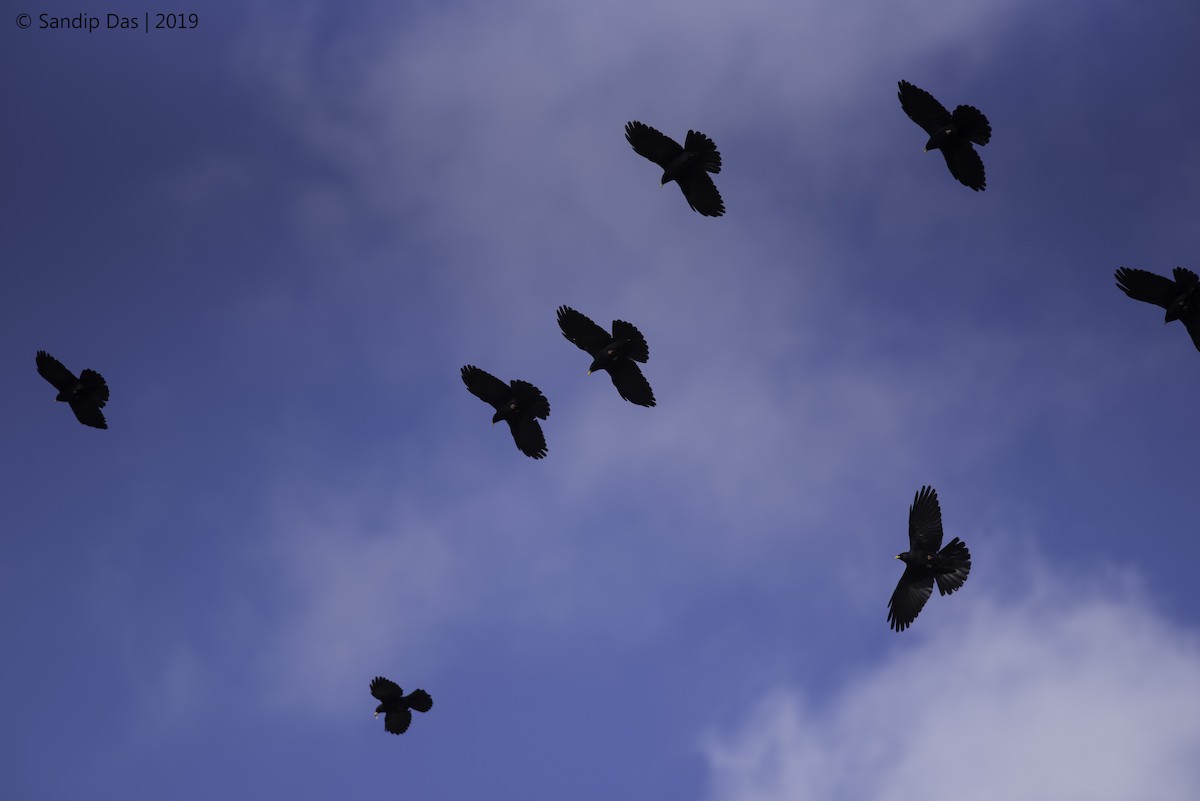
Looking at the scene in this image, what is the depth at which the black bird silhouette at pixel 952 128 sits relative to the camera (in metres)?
25.3

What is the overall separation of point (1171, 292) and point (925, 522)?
7.61 m

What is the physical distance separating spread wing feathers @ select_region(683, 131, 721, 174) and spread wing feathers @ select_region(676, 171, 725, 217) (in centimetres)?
30

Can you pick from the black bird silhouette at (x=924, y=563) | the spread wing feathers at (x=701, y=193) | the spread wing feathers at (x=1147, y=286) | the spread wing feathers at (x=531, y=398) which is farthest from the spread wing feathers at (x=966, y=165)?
the spread wing feathers at (x=531, y=398)

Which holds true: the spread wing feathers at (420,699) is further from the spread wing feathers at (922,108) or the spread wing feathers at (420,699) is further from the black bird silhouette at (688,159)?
the spread wing feathers at (922,108)

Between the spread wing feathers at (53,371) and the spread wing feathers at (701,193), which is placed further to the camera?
the spread wing feathers at (53,371)

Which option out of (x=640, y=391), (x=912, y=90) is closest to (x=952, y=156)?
(x=912, y=90)

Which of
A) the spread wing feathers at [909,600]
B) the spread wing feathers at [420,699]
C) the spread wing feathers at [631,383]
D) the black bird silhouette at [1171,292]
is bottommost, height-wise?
the spread wing feathers at [909,600]

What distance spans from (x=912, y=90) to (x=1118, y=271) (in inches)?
249

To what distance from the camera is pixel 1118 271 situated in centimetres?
2491

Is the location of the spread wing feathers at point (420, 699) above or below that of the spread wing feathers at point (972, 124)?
below

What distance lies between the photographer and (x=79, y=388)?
98.6ft

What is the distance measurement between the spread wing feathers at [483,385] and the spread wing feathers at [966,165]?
39.5ft

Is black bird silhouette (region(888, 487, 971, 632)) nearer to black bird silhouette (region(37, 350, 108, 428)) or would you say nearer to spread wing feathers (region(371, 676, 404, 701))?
spread wing feathers (region(371, 676, 404, 701))

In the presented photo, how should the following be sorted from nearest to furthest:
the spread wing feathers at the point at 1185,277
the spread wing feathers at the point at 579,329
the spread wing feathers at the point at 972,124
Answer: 1. the spread wing feathers at the point at 1185,277
2. the spread wing feathers at the point at 972,124
3. the spread wing feathers at the point at 579,329
